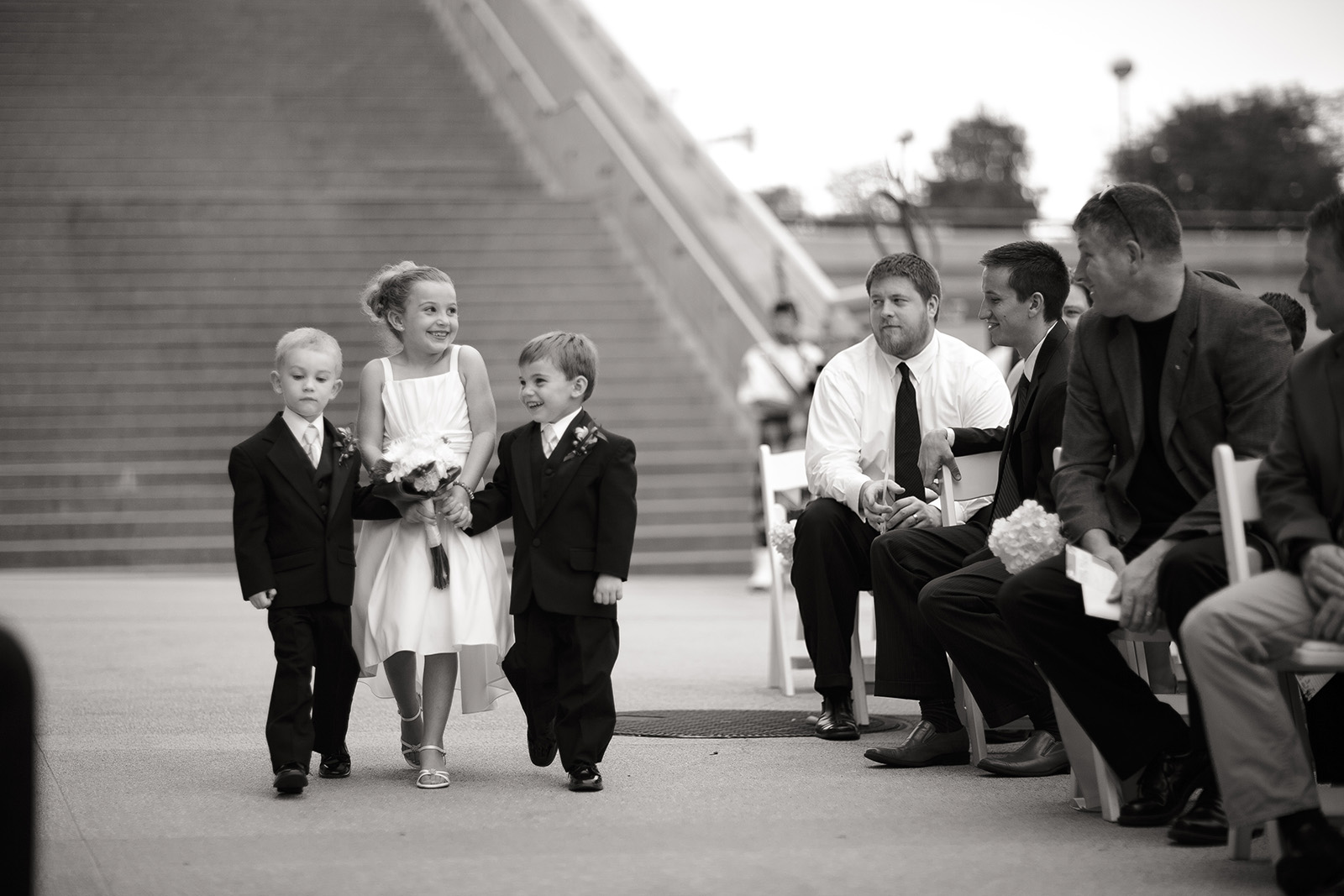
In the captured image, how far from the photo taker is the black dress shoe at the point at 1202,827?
3896 millimetres

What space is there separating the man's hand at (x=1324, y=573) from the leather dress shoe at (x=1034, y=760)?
1644 mm

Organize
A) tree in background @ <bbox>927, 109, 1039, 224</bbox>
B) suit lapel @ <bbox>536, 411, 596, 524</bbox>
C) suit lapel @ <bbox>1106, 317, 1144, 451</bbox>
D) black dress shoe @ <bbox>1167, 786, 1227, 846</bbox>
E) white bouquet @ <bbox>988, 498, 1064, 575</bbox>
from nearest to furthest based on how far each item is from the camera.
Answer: black dress shoe @ <bbox>1167, 786, 1227, 846</bbox>, suit lapel @ <bbox>1106, 317, 1144, 451</bbox>, white bouquet @ <bbox>988, 498, 1064, 575</bbox>, suit lapel @ <bbox>536, 411, 596, 524</bbox>, tree in background @ <bbox>927, 109, 1039, 224</bbox>

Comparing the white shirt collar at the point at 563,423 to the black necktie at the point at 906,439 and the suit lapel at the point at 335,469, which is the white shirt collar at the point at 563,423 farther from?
the black necktie at the point at 906,439

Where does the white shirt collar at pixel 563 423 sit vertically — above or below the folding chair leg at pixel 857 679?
above

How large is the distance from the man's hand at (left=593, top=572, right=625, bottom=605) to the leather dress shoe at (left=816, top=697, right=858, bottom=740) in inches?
48.6

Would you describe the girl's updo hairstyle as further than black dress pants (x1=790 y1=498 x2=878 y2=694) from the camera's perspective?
No

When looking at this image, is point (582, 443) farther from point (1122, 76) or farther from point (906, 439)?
point (1122, 76)

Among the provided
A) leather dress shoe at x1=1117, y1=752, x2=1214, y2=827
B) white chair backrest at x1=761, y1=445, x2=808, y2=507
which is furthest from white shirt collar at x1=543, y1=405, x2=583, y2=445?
leather dress shoe at x1=1117, y1=752, x2=1214, y2=827

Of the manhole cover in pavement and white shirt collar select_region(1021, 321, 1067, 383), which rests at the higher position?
white shirt collar select_region(1021, 321, 1067, 383)

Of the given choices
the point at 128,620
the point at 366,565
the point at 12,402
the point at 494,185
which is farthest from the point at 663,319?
the point at 366,565

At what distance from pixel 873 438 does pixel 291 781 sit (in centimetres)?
271

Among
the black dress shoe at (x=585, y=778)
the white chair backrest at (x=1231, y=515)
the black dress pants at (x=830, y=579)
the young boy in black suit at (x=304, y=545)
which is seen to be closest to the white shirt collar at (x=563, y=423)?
the young boy in black suit at (x=304, y=545)

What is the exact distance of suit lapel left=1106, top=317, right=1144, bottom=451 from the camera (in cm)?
431

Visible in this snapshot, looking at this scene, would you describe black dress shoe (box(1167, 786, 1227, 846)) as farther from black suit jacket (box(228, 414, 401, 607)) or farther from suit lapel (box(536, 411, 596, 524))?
black suit jacket (box(228, 414, 401, 607))
